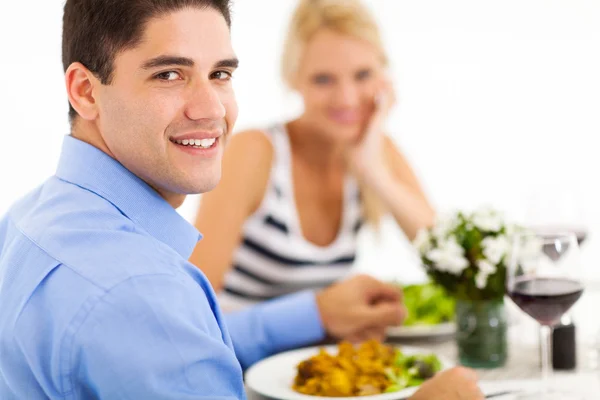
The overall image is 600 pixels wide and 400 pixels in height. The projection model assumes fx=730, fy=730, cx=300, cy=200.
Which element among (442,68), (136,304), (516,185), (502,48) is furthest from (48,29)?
(136,304)

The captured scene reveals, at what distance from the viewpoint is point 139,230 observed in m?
1.00

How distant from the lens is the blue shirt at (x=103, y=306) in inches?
33.3

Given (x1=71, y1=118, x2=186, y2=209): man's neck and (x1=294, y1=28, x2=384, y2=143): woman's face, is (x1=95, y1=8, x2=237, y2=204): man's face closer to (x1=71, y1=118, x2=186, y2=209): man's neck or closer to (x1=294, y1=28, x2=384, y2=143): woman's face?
(x1=71, y1=118, x2=186, y2=209): man's neck

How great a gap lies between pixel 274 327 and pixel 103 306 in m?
0.80

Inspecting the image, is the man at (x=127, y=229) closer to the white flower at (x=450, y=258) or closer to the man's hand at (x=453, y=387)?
the man's hand at (x=453, y=387)

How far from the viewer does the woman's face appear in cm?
233

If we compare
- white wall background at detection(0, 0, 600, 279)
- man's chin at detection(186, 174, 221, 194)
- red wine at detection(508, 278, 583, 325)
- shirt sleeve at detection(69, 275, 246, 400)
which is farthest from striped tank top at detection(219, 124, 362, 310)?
white wall background at detection(0, 0, 600, 279)

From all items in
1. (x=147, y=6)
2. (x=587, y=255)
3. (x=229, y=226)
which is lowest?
(x=587, y=255)

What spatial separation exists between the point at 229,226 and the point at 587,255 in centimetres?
308

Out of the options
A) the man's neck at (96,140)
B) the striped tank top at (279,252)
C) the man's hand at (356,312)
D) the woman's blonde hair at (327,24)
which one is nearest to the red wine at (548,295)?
the man's hand at (356,312)

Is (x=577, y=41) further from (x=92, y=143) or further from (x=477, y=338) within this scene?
(x=92, y=143)

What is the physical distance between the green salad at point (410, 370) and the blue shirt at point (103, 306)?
419 millimetres

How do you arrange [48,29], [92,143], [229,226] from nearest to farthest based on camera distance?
1. [92,143]
2. [229,226]
3. [48,29]

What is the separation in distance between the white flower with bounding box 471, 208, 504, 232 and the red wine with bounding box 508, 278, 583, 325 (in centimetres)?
25
